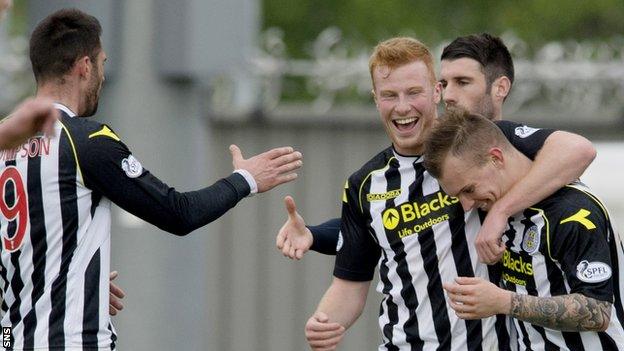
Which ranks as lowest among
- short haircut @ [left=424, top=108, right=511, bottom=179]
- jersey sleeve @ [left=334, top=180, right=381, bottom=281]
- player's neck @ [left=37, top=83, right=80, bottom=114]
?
jersey sleeve @ [left=334, top=180, right=381, bottom=281]

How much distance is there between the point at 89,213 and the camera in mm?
5902

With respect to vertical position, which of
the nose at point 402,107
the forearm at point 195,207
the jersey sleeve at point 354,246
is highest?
the nose at point 402,107

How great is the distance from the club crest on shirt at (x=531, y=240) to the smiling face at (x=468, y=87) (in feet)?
3.35

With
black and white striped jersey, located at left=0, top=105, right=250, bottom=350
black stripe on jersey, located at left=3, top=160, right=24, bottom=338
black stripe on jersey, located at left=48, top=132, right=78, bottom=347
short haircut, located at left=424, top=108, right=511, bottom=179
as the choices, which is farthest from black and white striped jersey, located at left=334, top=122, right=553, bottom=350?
black stripe on jersey, located at left=3, top=160, right=24, bottom=338

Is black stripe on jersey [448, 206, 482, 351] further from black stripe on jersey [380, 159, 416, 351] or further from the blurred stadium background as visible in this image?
the blurred stadium background

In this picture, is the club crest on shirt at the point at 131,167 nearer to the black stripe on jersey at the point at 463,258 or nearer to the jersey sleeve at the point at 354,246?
the jersey sleeve at the point at 354,246

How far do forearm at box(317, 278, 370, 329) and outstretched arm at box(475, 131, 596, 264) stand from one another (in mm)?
958

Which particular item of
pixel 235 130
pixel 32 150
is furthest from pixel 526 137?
pixel 235 130

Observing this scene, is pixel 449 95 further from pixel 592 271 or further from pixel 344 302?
pixel 592 271

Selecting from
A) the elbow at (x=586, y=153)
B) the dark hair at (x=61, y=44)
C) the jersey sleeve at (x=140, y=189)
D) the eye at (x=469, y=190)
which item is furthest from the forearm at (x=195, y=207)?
the elbow at (x=586, y=153)

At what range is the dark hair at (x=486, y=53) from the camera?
6.71 metres

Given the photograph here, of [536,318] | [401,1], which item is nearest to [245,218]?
[536,318]

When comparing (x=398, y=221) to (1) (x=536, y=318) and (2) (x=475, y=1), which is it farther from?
(2) (x=475, y=1)

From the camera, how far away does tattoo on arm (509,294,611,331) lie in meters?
5.46
